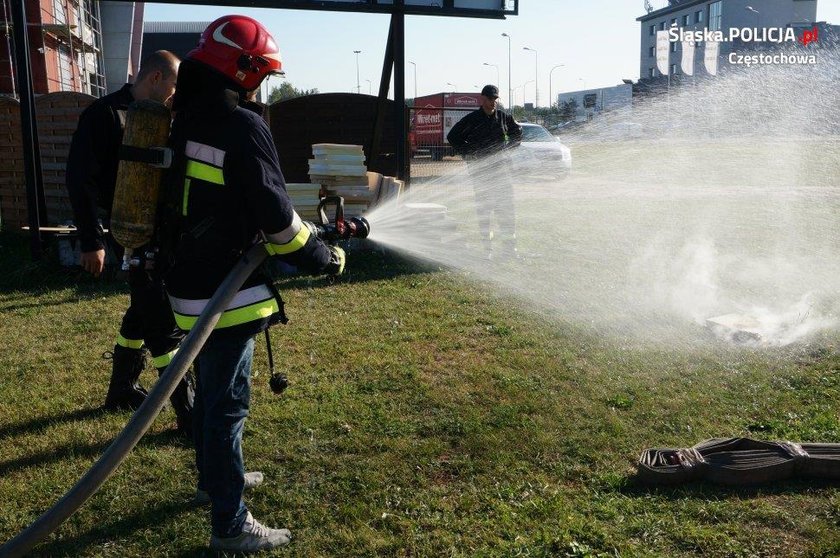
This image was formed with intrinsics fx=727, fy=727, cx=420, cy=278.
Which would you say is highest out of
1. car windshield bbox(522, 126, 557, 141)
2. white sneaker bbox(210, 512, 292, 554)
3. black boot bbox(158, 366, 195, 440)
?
car windshield bbox(522, 126, 557, 141)

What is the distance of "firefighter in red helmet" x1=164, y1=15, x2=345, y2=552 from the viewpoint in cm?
298

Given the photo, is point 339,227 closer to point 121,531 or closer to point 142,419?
point 142,419

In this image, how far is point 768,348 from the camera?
237 inches

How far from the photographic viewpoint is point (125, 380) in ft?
16.2

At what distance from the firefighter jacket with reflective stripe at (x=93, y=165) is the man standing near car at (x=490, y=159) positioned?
5.99m

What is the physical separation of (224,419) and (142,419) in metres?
0.40

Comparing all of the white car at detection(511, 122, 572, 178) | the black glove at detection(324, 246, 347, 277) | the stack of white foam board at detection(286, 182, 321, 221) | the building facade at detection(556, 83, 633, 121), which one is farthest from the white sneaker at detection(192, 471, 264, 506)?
the building facade at detection(556, 83, 633, 121)

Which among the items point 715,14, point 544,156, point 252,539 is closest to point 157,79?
point 252,539

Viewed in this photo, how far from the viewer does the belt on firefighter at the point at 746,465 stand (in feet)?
12.4

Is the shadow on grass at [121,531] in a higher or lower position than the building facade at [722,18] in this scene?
lower

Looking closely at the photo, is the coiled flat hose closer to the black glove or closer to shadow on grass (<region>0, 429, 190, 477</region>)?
→ the black glove

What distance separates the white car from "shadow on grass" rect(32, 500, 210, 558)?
13802mm

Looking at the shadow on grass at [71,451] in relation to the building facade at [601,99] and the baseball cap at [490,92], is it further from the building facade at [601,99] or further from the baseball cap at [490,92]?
the building facade at [601,99]

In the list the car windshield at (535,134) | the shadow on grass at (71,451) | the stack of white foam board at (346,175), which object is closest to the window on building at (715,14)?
the car windshield at (535,134)
